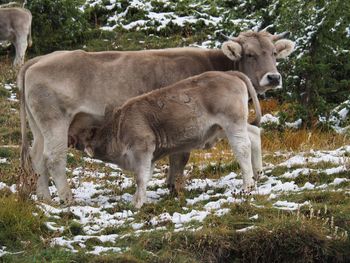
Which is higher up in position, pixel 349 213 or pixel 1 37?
pixel 349 213

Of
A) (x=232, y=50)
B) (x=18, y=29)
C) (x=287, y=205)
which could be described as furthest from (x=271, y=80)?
(x=18, y=29)

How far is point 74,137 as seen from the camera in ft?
36.0

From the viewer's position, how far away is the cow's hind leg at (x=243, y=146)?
10422mm

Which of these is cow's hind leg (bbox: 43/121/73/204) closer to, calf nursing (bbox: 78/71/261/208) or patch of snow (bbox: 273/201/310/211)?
calf nursing (bbox: 78/71/261/208)

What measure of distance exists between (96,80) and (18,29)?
11.7 metres

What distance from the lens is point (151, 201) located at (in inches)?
415

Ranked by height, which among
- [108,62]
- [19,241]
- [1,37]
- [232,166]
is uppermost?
[108,62]

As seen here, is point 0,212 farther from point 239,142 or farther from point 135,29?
point 135,29

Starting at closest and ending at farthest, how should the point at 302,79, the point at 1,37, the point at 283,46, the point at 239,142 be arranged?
the point at 239,142, the point at 283,46, the point at 302,79, the point at 1,37

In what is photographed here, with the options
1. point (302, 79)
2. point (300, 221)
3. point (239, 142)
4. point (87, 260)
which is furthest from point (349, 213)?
point (302, 79)

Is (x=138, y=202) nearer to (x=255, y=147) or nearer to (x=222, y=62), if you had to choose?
(x=255, y=147)

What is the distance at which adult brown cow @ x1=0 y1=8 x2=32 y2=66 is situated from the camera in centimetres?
2228

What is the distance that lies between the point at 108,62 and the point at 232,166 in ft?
8.51

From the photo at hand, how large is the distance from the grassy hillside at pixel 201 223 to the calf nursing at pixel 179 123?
0.57 meters
